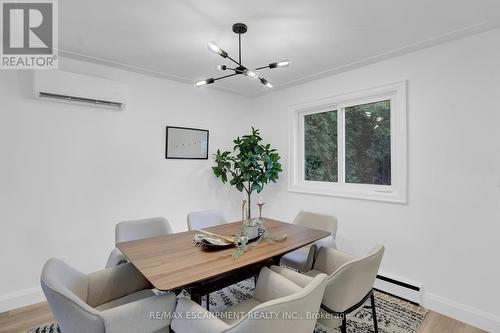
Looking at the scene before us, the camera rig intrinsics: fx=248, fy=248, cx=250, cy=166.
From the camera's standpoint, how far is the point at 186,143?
11.3 ft

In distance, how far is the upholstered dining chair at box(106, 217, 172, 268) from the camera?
2098 millimetres

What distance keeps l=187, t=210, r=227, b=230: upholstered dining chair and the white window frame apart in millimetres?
1297

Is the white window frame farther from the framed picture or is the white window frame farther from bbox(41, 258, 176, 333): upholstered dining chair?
bbox(41, 258, 176, 333): upholstered dining chair

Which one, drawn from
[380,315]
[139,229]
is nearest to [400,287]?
[380,315]

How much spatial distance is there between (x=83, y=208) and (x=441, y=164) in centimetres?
364

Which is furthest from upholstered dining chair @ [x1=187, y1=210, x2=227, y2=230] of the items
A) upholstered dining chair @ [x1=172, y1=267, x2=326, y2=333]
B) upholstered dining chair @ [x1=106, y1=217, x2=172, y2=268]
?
upholstered dining chair @ [x1=172, y1=267, x2=326, y2=333]

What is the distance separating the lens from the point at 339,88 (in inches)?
122

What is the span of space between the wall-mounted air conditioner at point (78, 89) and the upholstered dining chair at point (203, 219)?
1.53m

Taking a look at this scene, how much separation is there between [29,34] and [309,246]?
320 cm

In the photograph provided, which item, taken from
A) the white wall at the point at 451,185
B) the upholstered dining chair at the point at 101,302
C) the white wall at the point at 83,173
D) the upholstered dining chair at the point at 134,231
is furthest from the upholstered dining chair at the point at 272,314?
the white wall at the point at 83,173

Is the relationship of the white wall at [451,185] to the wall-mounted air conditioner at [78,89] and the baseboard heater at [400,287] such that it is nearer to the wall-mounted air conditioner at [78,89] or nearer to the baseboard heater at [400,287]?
the baseboard heater at [400,287]

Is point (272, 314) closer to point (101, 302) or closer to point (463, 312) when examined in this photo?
point (101, 302)

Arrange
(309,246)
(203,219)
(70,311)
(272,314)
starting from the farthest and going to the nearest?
(203,219) < (309,246) < (70,311) < (272,314)

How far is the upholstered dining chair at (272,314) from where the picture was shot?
99 cm
